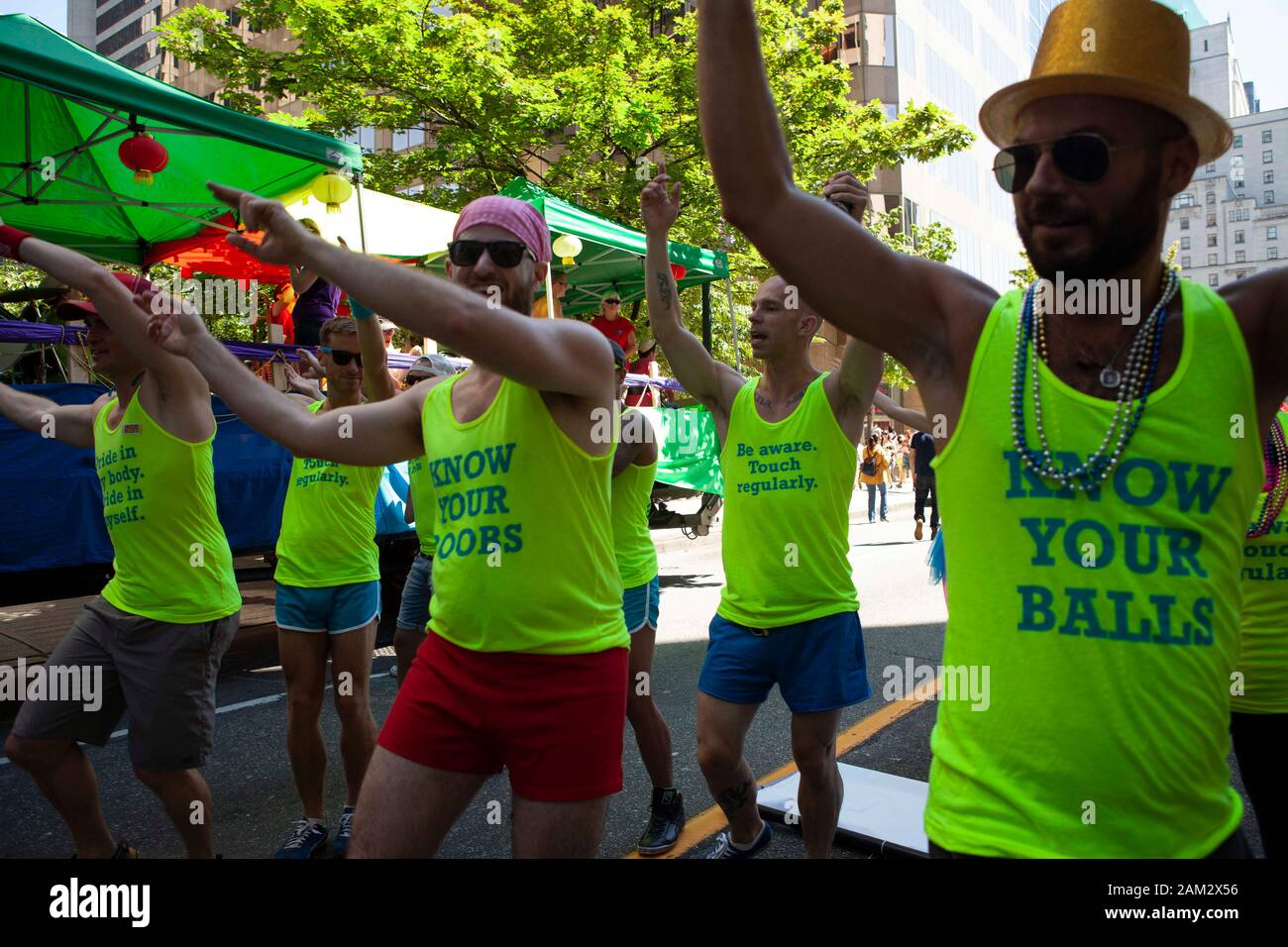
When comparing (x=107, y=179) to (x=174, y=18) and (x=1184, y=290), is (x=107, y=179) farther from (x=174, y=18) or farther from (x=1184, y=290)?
(x=1184, y=290)

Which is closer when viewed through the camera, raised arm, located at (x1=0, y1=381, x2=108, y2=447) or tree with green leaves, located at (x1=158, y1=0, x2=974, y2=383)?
raised arm, located at (x1=0, y1=381, x2=108, y2=447)

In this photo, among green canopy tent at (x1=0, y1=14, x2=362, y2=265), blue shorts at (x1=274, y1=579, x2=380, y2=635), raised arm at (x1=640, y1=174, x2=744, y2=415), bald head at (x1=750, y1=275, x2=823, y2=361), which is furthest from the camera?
green canopy tent at (x1=0, y1=14, x2=362, y2=265)

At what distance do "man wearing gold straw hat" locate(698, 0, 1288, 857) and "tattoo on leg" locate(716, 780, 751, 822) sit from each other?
204 cm

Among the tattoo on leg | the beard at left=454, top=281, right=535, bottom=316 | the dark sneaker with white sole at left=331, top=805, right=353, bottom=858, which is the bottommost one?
the dark sneaker with white sole at left=331, top=805, right=353, bottom=858

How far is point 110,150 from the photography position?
8.60 m

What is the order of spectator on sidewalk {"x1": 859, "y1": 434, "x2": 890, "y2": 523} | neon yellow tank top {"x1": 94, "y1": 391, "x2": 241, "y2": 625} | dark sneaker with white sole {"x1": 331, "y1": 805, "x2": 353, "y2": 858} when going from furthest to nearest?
1. spectator on sidewalk {"x1": 859, "y1": 434, "x2": 890, "y2": 523}
2. dark sneaker with white sole {"x1": 331, "y1": 805, "x2": 353, "y2": 858}
3. neon yellow tank top {"x1": 94, "y1": 391, "x2": 241, "y2": 625}

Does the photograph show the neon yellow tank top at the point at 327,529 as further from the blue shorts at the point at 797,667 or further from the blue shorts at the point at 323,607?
the blue shorts at the point at 797,667

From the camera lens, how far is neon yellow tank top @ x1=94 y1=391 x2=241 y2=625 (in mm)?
3402

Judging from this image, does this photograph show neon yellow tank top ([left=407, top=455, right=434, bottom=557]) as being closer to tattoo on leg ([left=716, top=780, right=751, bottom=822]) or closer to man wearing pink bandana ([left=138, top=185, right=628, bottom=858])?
tattoo on leg ([left=716, top=780, right=751, bottom=822])

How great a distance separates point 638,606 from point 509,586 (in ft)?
7.20

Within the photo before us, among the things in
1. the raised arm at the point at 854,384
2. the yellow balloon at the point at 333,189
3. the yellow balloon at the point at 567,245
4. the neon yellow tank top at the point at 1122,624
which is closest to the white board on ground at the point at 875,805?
the raised arm at the point at 854,384

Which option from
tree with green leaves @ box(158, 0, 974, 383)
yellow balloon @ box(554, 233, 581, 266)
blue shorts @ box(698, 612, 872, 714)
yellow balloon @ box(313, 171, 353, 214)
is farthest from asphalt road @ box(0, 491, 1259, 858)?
tree with green leaves @ box(158, 0, 974, 383)

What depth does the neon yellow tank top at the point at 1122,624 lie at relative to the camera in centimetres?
133
